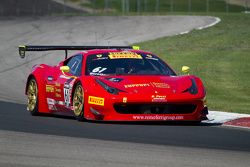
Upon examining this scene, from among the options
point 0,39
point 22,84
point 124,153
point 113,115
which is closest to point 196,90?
point 113,115

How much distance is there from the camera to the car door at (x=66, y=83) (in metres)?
14.4

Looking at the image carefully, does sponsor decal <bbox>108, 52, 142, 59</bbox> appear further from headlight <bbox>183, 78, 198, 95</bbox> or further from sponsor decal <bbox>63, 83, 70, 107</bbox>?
headlight <bbox>183, 78, 198, 95</bbox>

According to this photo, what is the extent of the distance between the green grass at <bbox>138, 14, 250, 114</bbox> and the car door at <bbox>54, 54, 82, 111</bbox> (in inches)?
109

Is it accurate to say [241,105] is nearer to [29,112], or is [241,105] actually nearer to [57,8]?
[29,112]

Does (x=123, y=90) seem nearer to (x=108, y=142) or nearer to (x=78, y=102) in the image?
(x=78, y=102)

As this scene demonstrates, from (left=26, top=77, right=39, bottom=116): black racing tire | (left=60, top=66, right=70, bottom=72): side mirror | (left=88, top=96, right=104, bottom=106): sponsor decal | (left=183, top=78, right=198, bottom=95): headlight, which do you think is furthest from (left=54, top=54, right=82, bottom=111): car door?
(left=183, top=78, right=198, bottom=95): headlight

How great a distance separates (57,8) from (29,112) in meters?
40.8

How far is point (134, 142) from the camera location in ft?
35.2

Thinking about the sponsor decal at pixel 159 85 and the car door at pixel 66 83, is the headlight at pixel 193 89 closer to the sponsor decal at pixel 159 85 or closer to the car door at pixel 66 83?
the sponsor decal at pixel 159 85

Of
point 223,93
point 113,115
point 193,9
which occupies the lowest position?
point 193,9

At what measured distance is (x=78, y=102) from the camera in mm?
13945

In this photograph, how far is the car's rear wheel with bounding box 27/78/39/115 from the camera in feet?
51.1

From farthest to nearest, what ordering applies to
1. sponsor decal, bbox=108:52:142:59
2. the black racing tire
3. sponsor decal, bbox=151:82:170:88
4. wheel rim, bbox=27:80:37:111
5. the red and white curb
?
wheel rim, bbox=27:80:37:111 → the black racing tire → sponsor decal, bbox=108:52:142:59 → the red and white curb → sponsor decal, bbox=151:82:170:88

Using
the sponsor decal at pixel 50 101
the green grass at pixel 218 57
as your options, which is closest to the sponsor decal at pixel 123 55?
the sponsor decal at pixel 50 101
